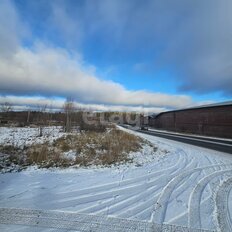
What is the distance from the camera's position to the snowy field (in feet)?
12.4

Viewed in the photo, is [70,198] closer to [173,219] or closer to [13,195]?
[13,195]

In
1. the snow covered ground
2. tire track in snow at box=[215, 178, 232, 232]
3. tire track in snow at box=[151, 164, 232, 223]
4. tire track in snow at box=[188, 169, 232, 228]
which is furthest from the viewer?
the snow covered ground

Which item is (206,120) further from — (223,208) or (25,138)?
(223,208)

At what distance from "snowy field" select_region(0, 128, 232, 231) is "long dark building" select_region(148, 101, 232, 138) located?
2367 cm

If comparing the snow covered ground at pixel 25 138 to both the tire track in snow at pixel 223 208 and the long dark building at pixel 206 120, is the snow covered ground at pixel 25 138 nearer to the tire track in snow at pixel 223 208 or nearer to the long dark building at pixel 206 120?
the tire track in snow at pixel 223 208

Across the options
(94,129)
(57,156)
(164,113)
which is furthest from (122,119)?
(57,156)

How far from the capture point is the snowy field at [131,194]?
3789mm

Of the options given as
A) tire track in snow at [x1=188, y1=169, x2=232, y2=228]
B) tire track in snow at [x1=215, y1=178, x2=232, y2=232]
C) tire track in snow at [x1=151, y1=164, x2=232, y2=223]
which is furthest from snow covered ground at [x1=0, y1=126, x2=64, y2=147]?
tire track in snow at [x1=215, y1=178, x2=232, y2=232]

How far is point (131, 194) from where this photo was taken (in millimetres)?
4863

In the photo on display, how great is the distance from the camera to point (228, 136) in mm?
27109

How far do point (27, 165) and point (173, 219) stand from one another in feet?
20.1

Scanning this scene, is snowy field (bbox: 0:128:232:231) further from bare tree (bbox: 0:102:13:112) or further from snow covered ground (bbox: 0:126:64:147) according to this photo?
bare tree (bbox: 0:102:13:112)

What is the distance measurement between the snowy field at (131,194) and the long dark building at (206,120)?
23669 mm

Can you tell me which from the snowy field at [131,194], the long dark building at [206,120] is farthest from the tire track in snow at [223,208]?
the long dark building at [206,120]
